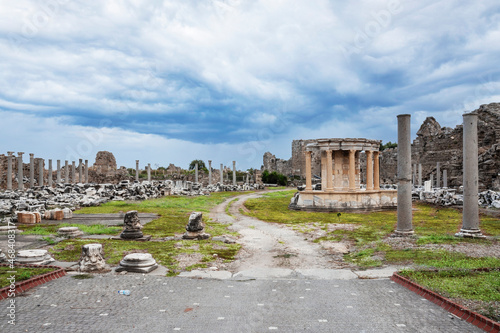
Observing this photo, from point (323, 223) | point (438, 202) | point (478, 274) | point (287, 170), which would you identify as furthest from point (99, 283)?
point (287, 170)

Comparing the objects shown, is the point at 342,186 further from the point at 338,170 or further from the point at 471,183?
the point at 471,183

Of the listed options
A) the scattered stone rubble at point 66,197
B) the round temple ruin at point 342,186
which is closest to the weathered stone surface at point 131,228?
the scattered stone rubble at point 66,197

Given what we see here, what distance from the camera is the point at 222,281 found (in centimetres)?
832

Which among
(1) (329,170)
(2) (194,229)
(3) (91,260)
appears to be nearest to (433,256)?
(2) (194,229)

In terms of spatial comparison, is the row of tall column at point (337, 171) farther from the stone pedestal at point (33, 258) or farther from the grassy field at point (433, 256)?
the stone pedestal at point (33, 258)

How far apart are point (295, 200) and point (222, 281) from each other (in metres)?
19.7

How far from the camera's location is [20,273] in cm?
816

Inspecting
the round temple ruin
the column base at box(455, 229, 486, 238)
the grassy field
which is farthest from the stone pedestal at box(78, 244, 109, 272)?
the round temple ruin

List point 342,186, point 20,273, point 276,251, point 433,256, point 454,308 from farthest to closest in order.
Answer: point 342,186, point 276,251, point 433,256, point 20,273, point 454,308

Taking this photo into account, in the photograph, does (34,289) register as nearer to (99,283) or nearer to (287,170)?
(99,283)

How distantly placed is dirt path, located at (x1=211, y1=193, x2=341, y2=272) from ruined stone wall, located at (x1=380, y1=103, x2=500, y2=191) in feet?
73.8

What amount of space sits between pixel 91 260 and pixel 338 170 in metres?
21.6

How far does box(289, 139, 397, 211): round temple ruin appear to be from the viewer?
25.3 m

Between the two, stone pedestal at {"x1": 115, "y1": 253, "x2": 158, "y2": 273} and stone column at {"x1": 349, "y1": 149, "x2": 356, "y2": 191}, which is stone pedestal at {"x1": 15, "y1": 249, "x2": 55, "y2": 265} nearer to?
stone pedestal at {"x1": 115, "y1": 253, "x2": 158, "y2": 273}
